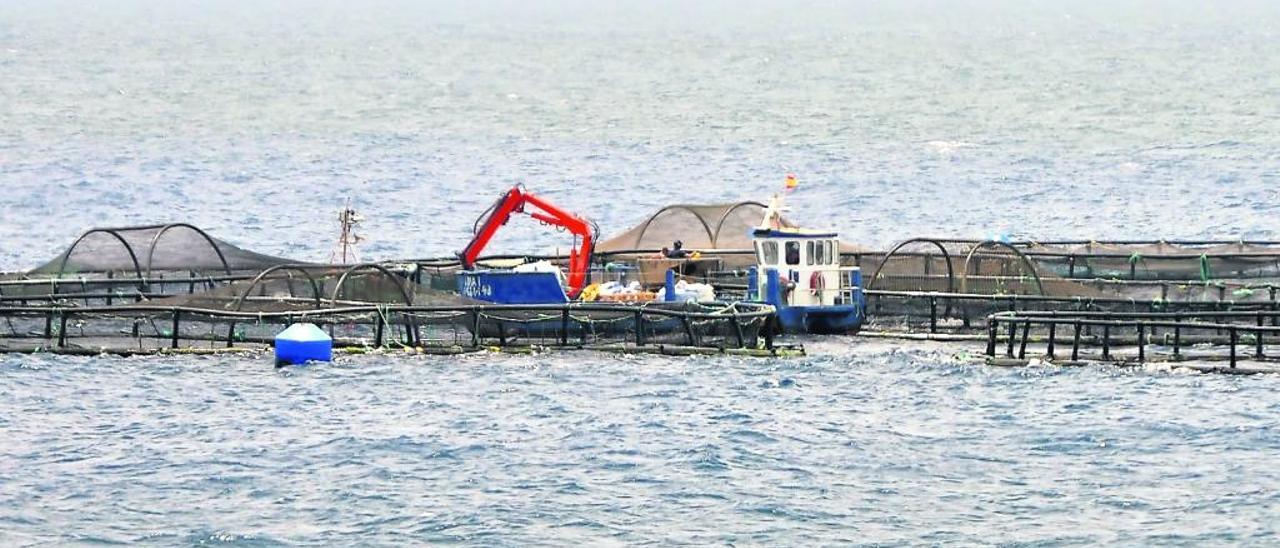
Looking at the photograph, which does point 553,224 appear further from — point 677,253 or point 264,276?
point 264,276

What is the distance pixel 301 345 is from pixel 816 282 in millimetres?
11229

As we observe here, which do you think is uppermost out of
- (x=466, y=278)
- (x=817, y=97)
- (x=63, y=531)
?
(x=817, y=97)

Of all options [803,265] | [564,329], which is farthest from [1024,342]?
[564,329]

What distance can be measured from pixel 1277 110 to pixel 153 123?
6803 cm

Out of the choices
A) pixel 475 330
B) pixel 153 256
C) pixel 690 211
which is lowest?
pixel 475 330

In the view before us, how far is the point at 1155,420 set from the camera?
4578cm

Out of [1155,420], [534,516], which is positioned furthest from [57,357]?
[1155,420]

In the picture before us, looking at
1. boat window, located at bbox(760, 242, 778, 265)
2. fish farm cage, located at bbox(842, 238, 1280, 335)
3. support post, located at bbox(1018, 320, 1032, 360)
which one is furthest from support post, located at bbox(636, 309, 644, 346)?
support post, located at bbox(1018, 320, 1032, 360)

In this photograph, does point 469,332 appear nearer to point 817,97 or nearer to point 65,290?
point 65,290

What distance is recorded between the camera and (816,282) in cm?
5484

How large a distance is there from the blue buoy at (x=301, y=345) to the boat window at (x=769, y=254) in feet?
32.2

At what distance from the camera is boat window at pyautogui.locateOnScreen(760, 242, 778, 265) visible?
181 ft

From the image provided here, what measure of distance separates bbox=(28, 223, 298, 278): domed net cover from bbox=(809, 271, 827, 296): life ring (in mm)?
13165

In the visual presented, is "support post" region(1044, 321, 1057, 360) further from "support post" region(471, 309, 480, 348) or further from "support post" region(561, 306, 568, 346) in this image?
"support post" region(471, 309, 480, 348)
